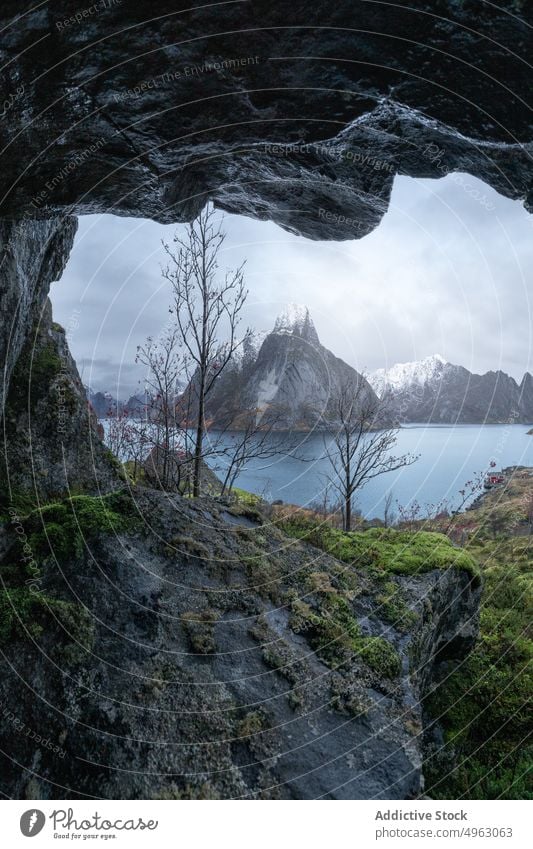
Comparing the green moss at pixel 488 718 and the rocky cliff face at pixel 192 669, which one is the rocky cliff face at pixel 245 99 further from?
the green moss at pixel 488 718

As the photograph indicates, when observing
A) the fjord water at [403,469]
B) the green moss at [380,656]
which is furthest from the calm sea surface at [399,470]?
the green moss at [380,656]

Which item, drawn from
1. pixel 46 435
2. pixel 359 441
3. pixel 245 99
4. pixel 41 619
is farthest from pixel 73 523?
pixel 359 441

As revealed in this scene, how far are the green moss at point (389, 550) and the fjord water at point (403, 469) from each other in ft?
4.66

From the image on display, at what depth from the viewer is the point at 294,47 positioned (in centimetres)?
367

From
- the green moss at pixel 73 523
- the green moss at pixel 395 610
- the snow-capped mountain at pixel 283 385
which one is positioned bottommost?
the green moss at pixel 395 610

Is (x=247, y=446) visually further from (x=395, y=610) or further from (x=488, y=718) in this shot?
(x=488, y=718)

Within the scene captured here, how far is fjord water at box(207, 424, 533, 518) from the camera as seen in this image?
10555 millimetres

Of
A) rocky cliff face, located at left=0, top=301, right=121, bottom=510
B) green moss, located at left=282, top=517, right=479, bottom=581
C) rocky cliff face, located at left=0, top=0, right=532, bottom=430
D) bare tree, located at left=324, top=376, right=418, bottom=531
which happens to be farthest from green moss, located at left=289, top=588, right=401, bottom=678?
bare tree, located at left=324, top=376, right=418, bottom=531

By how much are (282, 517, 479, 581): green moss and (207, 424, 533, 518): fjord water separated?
1420mm

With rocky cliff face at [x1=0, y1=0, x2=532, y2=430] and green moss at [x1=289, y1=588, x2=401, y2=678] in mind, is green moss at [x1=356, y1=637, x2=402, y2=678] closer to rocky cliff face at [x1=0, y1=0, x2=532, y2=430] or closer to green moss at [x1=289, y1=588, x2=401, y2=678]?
green moss at [x1=289, y1=588, x2=401, y2=678]

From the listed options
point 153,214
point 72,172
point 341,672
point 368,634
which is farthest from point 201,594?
point 153,214

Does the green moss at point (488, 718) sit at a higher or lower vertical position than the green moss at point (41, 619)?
lower

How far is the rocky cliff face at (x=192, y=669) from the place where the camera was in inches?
131
